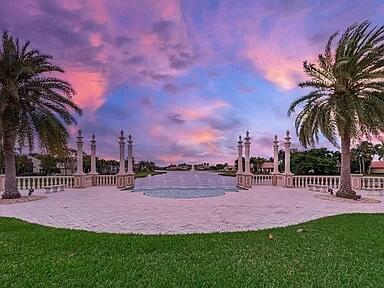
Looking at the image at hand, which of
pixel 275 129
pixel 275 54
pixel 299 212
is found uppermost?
pixel 275 54

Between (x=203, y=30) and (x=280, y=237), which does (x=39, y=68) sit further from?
(x=280, y=237)

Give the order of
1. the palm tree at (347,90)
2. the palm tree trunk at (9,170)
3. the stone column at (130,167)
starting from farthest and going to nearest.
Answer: the stone column at (130,167) → the palm tree trunk at (9,170) → the palm tree at (347,90)

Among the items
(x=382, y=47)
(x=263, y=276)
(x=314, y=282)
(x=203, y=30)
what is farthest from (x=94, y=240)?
(x=382, y=47)

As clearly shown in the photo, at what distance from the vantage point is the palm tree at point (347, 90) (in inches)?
504

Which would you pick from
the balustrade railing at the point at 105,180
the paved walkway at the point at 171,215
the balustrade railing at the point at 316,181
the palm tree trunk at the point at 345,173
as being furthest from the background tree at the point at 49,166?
the palm tree trunk at the point at 345,173

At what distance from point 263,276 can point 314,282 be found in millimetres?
605

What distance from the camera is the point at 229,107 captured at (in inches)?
691

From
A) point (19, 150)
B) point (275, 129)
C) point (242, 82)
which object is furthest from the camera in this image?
point (275, 129)

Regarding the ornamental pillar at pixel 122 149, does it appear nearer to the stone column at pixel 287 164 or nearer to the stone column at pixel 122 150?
the stone column at pixel 122 150

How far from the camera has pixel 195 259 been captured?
5016 millimetres

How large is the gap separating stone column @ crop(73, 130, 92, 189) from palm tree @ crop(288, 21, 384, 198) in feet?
40.7

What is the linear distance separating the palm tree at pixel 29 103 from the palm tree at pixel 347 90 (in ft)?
33.6

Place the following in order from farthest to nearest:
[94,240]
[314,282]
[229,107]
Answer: [229,107] < [94,240] < [314,282]

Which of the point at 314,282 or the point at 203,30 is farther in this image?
the point at 203,30
